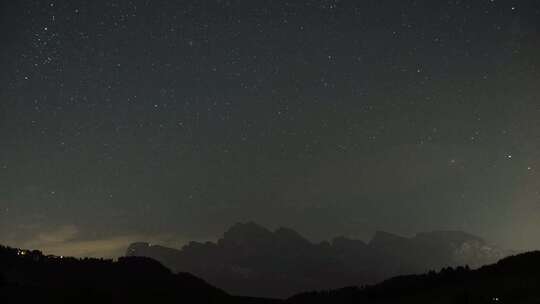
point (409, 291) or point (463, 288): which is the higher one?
point (409, 291)

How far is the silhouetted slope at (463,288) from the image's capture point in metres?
95.1

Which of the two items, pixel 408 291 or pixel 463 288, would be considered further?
pixel 408 291

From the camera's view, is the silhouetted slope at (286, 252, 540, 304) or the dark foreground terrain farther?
the dark foreground terrain

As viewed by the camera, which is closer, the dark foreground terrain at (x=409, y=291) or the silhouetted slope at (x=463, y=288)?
the silhouetted slope at (x=463, y=288)

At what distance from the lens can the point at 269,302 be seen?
582ft

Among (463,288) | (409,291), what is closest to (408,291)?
(409,291)

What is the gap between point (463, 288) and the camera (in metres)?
122

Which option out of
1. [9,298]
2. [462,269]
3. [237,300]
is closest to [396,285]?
[462,269]

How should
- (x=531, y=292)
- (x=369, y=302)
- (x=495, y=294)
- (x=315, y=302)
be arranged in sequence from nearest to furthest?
(x=531, y=292) → (x=495, y=294) → (x=369, y=302) → (x=315, y=302)

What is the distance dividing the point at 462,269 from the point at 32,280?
141 meters

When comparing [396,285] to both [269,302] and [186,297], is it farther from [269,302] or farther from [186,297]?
[186,297]

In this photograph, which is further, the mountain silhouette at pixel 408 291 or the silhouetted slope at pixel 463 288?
the mountain silhouette at pixel 408 291

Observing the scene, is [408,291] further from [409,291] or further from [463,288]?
[463,288]

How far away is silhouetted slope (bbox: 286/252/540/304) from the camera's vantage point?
312ft
